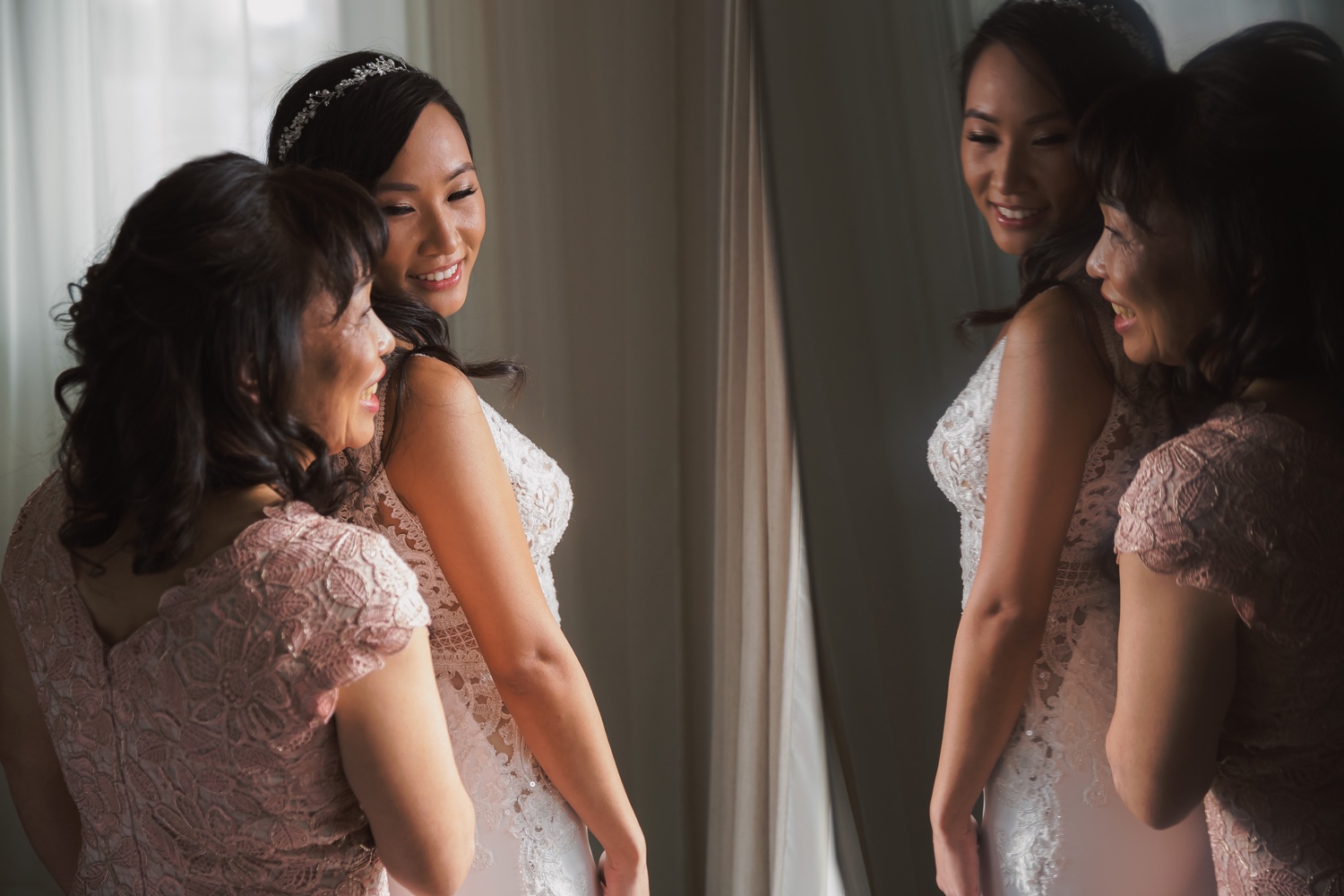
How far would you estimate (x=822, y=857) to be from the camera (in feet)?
6.13

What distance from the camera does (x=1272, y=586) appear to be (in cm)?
78

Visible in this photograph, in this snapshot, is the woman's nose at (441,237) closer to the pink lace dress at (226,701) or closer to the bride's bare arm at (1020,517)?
the pink lace dress at (226,701)

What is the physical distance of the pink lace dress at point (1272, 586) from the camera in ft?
2.55

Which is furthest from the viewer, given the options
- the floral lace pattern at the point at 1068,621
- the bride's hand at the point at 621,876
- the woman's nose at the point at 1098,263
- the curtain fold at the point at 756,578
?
the curtain fold at the point at 756,578

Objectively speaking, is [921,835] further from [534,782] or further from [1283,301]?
[1283,301]

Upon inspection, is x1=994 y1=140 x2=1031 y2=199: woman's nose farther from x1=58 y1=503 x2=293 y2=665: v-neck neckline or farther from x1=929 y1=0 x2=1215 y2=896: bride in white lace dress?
x1=58 y1=503 x2=293 y2=665: v-neck neckline

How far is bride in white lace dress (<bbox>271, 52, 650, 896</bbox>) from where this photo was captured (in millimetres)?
1107

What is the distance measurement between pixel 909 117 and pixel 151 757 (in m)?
1.13

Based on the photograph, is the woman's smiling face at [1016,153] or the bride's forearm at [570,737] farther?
the bride's forearm at [570,737]

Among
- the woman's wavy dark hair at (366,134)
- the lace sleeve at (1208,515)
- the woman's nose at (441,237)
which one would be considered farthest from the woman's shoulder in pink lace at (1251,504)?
the woman's nose at (441,237)

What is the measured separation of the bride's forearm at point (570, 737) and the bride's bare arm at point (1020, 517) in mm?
403

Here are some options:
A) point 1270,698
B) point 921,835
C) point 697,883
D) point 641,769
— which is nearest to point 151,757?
point 1270,698

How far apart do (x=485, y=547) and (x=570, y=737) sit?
0.26 meters

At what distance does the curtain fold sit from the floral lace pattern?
2.00 feet
